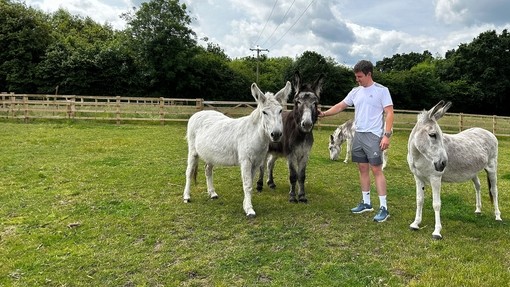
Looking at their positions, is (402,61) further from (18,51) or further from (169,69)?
(18,51)

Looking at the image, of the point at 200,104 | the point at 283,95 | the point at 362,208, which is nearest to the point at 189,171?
the point at 283,95

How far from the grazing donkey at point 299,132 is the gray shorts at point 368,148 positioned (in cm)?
79

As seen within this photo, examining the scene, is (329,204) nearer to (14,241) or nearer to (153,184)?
(153,184)

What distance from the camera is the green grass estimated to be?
3555 millimetres

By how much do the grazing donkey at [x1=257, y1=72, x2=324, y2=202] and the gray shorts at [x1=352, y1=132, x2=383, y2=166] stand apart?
0.79 m

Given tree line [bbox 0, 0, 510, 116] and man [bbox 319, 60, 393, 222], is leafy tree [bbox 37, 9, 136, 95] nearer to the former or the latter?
tree line [bbox 0, 0, 510, 116]

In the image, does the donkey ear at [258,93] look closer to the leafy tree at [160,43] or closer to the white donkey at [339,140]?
the white donkey at [339,140]

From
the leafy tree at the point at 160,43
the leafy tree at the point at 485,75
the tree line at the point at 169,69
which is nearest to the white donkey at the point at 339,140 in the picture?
the tree line at the point at 169,69

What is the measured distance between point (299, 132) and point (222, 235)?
237 cm

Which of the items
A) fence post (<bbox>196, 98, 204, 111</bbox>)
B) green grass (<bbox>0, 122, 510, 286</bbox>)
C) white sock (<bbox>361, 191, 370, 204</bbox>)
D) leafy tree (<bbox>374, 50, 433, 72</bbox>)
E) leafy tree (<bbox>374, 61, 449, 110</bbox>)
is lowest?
green grass (<bbox>0, 122, 510, 286</bbox>)

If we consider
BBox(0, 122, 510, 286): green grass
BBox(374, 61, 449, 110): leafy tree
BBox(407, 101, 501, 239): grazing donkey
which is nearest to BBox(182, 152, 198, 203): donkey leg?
BBox(0, 122, 510, 286): green grass

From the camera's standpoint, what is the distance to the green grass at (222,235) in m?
3.55

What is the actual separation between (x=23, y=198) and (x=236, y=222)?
3768 mm

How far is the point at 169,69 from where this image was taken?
39.6 metres
